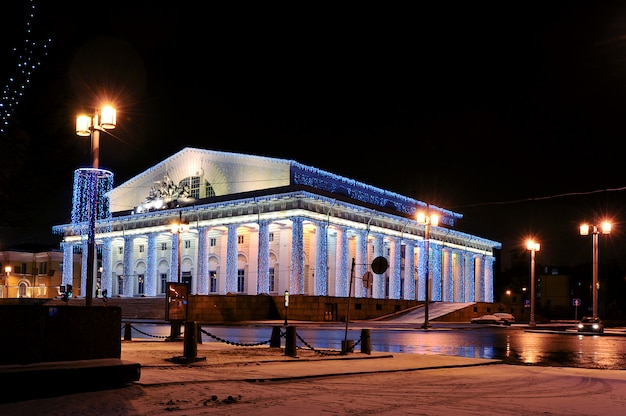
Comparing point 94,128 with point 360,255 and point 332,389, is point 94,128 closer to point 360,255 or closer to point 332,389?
point 332,389

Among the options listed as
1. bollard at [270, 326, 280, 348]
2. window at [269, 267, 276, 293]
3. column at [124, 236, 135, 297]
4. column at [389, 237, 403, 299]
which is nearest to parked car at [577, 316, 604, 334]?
column at [389, 237, 403, 299]

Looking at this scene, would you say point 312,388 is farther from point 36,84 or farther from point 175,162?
point 175,162

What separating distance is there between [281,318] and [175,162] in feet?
84.0

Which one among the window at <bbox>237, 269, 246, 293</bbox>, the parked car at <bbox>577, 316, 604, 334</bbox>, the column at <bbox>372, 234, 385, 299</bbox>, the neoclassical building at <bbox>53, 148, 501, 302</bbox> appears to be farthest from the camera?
the column at <bbox>372, 234, 385, 299</bbox>

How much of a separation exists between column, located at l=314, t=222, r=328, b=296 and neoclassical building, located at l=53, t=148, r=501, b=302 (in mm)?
93

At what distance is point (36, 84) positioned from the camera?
14.0 m

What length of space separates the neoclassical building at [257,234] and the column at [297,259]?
0.29ft

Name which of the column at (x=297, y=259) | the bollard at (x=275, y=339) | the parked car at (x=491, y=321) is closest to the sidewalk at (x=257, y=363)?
the bollard at (x=275, y=339)

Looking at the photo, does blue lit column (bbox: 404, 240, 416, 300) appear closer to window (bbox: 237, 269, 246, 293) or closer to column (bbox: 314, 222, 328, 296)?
column (bbox: 314, 222, 328, 296)

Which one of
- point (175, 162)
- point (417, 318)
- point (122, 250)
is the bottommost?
point (417, 318)

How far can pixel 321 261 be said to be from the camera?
62375mm

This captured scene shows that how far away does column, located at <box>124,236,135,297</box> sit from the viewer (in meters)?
77.3

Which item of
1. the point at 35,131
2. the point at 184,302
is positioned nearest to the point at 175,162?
the point at 184,302

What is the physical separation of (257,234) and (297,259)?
9.93m
